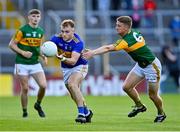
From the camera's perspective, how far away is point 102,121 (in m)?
19.5

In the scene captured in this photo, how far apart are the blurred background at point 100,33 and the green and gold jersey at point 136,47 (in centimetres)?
1688

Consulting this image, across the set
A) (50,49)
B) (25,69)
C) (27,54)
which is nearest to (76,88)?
(50,49)

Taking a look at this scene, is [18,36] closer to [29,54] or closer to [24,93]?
[29,54]

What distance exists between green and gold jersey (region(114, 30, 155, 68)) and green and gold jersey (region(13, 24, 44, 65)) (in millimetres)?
3412

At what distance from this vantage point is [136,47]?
749 inches

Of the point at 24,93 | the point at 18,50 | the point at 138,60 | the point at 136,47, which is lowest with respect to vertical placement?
the point at 24,93

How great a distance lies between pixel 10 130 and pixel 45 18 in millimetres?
23185

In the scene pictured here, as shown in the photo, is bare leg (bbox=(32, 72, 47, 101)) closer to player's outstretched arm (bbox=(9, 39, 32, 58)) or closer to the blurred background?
player's outstretched arm (bbox=(9, 39, 32, 58))

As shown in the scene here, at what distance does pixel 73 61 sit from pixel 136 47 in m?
1.49

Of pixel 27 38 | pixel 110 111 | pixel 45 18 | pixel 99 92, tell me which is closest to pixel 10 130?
pixel 27 38

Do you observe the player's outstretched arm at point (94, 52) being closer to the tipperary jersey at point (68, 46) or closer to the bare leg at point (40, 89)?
the tipperary jersey at point (68, 46)

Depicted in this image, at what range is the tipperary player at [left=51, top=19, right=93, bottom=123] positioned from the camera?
18.6m

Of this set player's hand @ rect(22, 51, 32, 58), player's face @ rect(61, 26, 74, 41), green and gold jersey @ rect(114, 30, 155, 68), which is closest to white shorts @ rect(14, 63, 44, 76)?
player's hand @ rect(22, 51, 32, 58)

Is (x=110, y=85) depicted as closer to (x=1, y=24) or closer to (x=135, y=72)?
(x=1, y=24)
